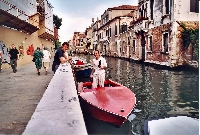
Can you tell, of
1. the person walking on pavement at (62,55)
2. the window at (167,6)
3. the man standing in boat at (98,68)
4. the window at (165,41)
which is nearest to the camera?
the man standing in boat at (98,68)

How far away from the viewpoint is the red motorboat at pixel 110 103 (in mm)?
4871

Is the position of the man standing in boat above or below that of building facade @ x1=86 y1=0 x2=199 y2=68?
below

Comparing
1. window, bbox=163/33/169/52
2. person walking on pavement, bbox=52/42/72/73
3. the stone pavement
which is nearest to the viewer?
the stone pavement

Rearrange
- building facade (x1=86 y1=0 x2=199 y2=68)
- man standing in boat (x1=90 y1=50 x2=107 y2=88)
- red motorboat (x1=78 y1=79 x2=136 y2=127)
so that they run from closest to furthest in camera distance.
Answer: red motorboat (x1=78 y1=79 x2=136 y2=127)
man standing in boat (x1=90 y1=50 x2=107 y2=88)
building facade (x1=86 y1=0 x2=199 y2=68)

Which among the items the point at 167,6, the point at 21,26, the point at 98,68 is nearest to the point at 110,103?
the point at 98,68

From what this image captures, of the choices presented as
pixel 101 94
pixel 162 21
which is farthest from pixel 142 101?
pixel 162 21

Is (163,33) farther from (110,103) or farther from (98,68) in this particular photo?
(110,103)

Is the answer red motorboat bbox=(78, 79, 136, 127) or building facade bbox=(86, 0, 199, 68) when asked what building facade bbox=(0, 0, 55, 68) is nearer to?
red motorboat bbox=(78, 79, 136, 127)

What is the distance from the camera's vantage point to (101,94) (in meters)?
6.06

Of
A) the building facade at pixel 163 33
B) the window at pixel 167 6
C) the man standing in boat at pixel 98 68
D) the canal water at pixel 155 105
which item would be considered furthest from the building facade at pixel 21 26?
the window at pixel 167 6

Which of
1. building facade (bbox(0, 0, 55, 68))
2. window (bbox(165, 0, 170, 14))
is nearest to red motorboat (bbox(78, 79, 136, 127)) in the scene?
building facade (bbox(0, 0, 55, 68))

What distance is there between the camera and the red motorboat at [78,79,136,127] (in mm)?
4871

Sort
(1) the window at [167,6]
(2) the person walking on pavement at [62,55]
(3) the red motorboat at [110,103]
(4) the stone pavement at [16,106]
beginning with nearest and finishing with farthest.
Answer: (4) the stone pavement at [16,106] → (3) the red motorboat at [110,103] → (2) the person walking on pavement at [62,55] → (1) the window at [167,6]

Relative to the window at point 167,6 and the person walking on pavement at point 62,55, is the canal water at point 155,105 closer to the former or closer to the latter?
the person walking on pavement at point 62,55
